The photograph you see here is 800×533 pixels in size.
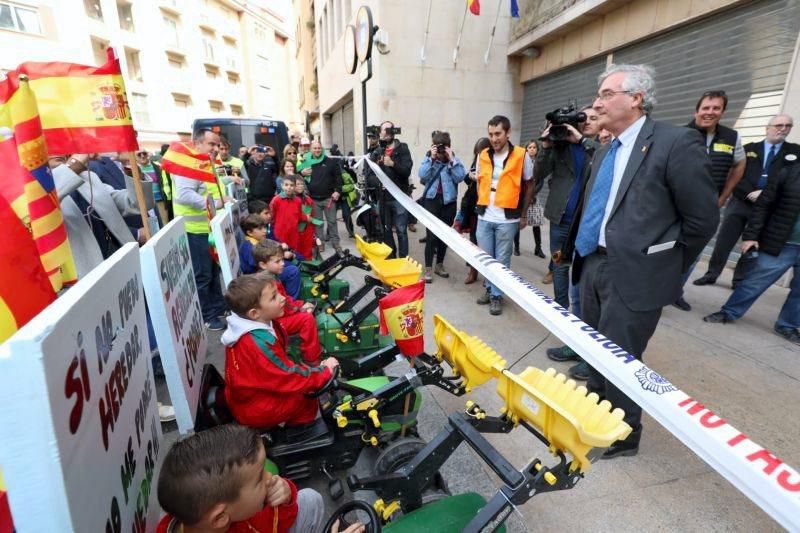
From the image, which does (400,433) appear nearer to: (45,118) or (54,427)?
(54,427)

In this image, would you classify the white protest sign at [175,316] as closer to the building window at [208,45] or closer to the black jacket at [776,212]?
the black jacket at [776,212]

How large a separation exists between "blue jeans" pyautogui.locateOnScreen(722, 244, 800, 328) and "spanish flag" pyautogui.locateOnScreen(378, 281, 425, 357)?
3.68 metres

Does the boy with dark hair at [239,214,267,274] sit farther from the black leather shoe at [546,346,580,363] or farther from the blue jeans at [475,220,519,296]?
the black leather shoe at [546,346,580,363]

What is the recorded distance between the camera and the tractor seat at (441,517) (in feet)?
4.42

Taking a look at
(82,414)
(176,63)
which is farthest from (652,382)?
(176,63)

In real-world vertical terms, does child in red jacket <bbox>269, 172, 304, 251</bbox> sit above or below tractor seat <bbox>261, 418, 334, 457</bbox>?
above

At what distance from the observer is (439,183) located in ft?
18.1

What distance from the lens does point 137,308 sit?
4.51ft

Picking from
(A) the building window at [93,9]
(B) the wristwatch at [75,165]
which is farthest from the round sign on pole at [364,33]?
(A) the building window at [93,9]

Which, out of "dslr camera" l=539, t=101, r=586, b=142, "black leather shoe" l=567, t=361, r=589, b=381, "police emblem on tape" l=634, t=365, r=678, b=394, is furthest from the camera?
"dslr camera" l=539, t=101, r=586, b=142

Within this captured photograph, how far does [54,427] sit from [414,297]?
161cm

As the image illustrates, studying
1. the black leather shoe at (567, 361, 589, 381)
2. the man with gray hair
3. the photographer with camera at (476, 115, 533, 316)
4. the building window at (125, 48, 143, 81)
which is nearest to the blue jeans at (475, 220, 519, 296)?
the photographer with camera at (476, 115, 533, 316)

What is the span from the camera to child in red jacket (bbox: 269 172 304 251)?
15.7 feet

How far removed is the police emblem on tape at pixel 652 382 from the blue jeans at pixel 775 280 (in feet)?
10.7
